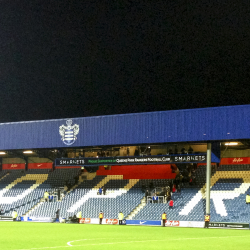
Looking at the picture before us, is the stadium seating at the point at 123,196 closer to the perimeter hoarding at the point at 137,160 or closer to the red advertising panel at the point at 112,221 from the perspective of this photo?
the red advertising panel at the point at 112,221

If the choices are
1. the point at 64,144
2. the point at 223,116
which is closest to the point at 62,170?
the point at 64,144

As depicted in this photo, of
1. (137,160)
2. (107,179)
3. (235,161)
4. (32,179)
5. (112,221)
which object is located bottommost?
(112,221)

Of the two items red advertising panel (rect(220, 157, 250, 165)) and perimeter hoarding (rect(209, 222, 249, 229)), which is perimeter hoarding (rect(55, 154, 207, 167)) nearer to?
perimeter hoarding (rect(209, 222, 249, 229))

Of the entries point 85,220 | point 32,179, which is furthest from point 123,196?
point 32,179

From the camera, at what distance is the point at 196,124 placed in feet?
138

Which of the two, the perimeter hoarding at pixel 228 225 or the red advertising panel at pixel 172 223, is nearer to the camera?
the perimeter hoarding at pixel 228 225

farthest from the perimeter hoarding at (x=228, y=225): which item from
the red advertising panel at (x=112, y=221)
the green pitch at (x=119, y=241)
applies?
the red advertising panel at (x=112, y=221)

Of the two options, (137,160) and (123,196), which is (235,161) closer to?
(137,160)

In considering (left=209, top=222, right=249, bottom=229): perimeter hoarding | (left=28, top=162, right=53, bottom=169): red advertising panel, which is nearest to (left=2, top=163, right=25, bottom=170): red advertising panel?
(left=28, top=162, right=53, bottom=169): red advertising panel

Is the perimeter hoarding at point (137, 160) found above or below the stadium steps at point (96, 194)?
above

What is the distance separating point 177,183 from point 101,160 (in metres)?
8.50

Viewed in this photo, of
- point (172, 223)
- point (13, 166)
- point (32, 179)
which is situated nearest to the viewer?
point (172, 223)

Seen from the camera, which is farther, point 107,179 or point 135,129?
point 107,179

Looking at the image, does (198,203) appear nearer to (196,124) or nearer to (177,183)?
(177,183)
